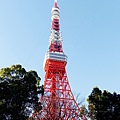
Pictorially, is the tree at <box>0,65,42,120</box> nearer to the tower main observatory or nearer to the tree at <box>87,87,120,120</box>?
the tree at <box>87,87,120,120</box>

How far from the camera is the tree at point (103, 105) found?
12.5 meters

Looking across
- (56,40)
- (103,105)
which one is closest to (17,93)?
(103,105)

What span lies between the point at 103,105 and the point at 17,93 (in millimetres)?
4674

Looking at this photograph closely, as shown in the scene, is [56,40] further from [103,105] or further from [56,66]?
[103,105]

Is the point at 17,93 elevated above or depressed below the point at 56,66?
below

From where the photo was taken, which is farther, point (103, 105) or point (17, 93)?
point (103, 105)

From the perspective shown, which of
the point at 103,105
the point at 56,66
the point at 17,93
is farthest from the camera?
the point at 56,66

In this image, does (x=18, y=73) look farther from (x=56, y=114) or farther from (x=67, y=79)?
(x=67, y=79)

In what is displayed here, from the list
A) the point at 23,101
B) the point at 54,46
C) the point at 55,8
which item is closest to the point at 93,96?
the point at 23,101

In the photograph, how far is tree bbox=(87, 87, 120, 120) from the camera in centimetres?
1251

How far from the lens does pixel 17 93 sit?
35.8ft

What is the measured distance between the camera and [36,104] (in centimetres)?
1152

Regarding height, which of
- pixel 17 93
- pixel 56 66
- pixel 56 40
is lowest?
pixel 17 93

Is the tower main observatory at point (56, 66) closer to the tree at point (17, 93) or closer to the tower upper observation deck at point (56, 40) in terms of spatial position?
the tower upper observation deck at point (56, 40)
